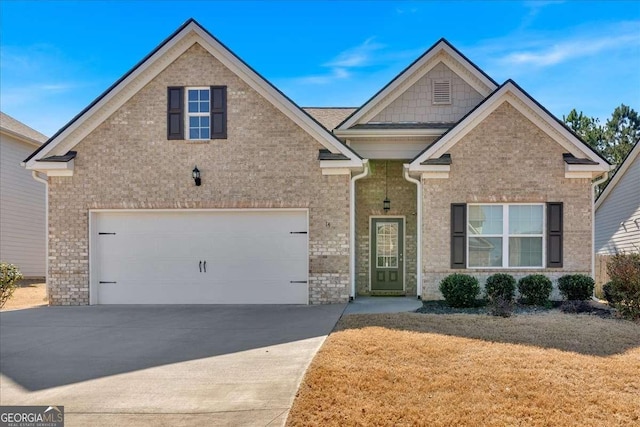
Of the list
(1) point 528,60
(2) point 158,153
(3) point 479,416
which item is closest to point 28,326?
(2) point 158,153

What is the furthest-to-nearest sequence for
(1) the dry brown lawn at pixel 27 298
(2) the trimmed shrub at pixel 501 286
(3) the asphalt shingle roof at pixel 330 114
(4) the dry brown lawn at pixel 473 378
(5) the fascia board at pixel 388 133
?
(3) the asphalt shingle roof at pixel 330 114 < (5) the fascia board at pixel 388 133 < (1) the dry brown lawn at pixel 27 298 < (2) the trimmed shrub at pixel 501 286 < (4) the dry brown lawn at pixel 473 378

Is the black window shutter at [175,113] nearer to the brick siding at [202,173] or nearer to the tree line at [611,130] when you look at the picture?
the brick siding at [202,173]

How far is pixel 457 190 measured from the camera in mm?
12414

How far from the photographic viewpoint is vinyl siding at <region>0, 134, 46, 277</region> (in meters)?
20.0

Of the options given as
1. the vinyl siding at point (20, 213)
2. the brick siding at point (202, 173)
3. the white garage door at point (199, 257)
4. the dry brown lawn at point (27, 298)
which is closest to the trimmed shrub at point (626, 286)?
the brick siding at point (202, 173)

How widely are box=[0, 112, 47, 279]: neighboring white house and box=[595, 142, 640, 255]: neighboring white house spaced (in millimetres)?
23745

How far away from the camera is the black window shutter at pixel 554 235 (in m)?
Answer: 12.2

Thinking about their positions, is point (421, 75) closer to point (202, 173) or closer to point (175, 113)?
point (202, 173)

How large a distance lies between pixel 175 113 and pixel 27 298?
314 inches

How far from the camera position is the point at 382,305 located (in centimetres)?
1181

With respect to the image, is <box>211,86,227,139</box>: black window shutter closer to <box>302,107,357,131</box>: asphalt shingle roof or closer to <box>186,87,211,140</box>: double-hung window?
<box>186,87,211,140</box>: double-hung window

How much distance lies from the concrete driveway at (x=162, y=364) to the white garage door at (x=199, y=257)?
137 centimetres

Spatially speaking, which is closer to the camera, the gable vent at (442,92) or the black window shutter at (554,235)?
the black window shutter at (554,235)

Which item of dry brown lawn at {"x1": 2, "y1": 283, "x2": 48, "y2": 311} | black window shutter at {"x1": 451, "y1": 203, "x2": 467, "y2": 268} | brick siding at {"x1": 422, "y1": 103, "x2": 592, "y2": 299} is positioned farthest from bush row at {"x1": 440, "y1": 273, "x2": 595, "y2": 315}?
dry brown lawn at {"x1": 2, "y1": 283, "x2": 48, "y2": 311}
